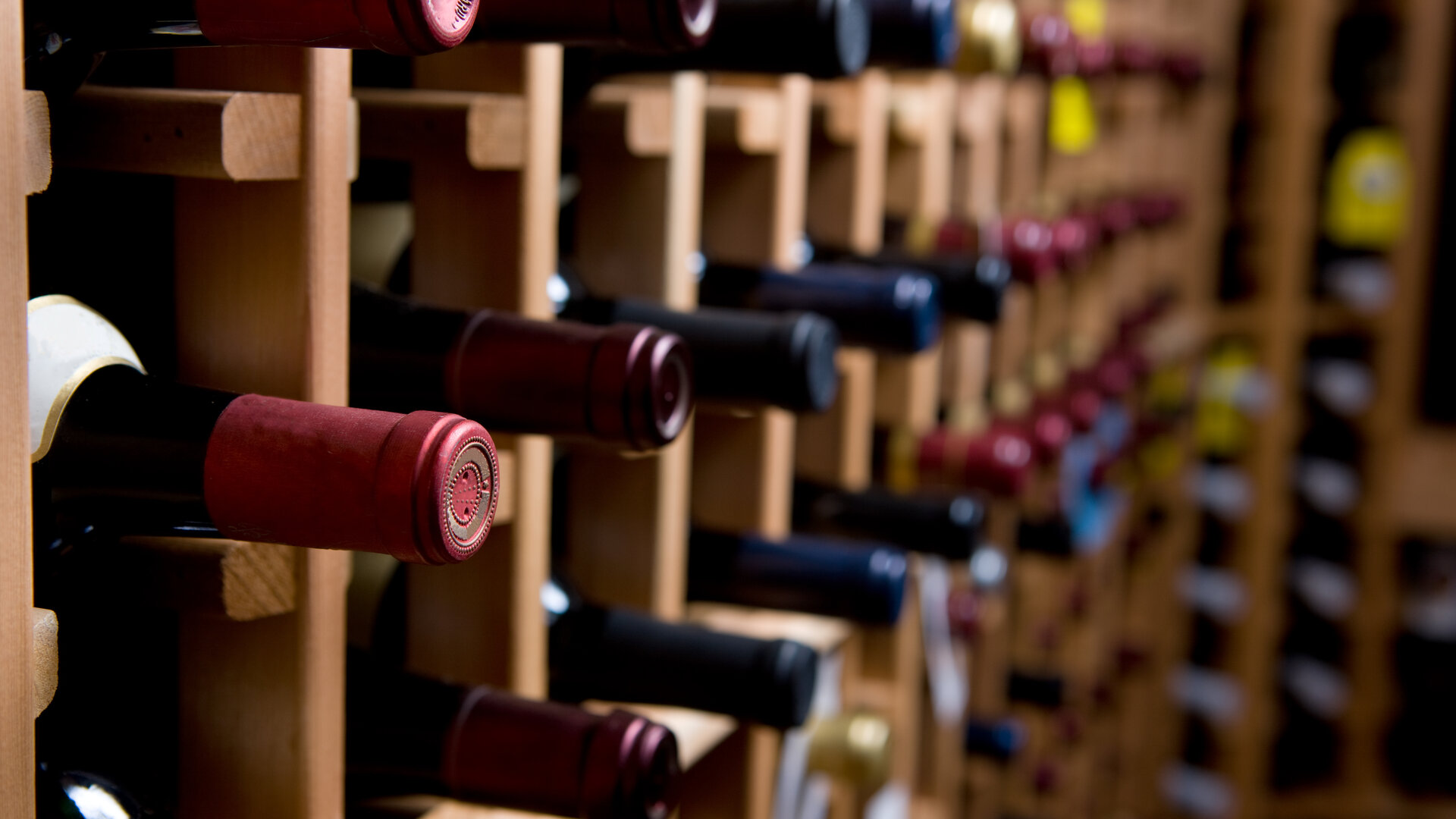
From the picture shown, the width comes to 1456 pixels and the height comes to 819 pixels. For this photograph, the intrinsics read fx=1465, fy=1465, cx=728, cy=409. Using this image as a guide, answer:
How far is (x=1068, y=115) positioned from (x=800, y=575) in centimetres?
60

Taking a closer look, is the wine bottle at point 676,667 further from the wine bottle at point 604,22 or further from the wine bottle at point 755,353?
the wine bottle at point 604,22

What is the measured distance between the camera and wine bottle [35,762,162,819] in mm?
375

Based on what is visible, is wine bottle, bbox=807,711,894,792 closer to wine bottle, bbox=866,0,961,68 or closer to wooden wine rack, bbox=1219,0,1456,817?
wine bottle, bbox=866,0,961,68

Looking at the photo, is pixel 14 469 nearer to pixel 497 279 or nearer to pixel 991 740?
pixel 497 279

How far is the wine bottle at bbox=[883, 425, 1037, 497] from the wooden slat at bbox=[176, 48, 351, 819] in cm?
51

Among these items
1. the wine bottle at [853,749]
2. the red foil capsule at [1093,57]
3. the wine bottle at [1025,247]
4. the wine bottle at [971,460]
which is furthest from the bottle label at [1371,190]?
the wine bottle at [853,749]

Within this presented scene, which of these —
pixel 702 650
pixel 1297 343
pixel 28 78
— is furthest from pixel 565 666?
pixel 1297 343

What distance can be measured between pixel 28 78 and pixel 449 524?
0.51 ft

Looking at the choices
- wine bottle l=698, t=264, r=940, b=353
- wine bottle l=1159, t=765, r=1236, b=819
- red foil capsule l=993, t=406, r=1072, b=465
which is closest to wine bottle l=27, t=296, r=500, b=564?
wine bottle l=698, t=264, r=940, b=353

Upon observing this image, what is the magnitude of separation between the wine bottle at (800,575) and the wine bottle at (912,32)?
204 mm

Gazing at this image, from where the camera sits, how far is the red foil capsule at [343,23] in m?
0.29

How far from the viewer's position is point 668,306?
544mm

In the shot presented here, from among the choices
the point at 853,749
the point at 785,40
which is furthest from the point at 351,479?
the point at 853,749

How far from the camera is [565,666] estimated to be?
1.82ft
